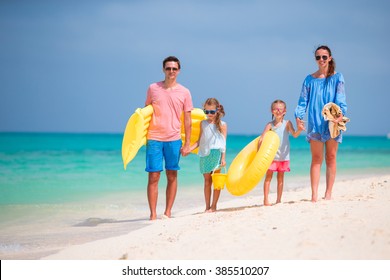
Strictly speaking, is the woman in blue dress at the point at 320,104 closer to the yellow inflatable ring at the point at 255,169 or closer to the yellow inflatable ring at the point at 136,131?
the yellow inflatable ring at the point at 255,169

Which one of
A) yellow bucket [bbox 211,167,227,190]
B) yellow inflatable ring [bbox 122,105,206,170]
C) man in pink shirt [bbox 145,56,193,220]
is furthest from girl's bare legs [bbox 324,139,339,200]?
yellow inflatable ring [bbox 122,105,206,170]

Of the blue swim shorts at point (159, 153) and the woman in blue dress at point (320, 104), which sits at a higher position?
the woman in blue dress at point (320, 104)

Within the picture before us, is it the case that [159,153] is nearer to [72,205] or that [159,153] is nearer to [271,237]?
[271,237]

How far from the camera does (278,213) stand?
457cm

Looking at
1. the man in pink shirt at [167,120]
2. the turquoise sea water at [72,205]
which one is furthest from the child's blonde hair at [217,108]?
the turquoise sea water at [72,205]

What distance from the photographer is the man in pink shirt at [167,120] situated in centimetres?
567

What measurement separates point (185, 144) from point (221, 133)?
428 mm

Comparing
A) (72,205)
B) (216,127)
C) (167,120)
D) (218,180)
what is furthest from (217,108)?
(72,205)

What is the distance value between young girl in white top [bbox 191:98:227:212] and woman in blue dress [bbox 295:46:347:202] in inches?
34.5

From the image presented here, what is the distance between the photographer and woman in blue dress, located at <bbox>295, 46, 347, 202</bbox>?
5.33 m

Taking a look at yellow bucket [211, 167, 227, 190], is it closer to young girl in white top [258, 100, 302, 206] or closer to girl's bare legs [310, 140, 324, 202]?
young girl in white top [258, 100, 302, 206]

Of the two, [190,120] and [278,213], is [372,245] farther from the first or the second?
[190,120]

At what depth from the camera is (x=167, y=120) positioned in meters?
5.67

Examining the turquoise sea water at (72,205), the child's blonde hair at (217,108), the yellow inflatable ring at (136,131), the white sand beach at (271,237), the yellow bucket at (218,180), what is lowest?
the turquoise sea water at (72,205)
